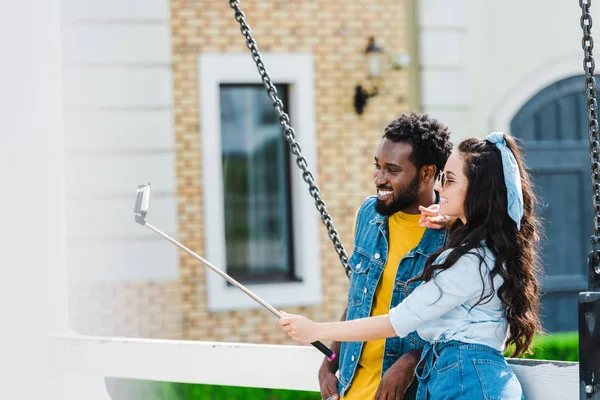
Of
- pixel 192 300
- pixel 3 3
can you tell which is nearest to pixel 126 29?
pixel 192 300

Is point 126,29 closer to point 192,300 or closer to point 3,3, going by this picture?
point 192,300

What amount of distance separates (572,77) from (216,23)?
3074 millimetres

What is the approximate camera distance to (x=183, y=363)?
121 inches

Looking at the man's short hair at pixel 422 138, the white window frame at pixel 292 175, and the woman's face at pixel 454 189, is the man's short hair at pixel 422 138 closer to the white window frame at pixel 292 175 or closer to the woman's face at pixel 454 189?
the woman's face at pixel 454 189

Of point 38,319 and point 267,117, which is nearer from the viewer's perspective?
point 38,319

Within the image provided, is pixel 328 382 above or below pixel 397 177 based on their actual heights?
below

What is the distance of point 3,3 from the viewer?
3135 millimetres

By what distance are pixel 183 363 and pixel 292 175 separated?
176 inches

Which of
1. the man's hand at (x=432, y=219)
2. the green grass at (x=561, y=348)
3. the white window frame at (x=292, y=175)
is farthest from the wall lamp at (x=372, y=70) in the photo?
the man's hand at (x=432, y=219)

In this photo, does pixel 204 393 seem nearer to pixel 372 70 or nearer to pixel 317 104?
pixel 317 104

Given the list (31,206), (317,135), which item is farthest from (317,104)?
(31,206)

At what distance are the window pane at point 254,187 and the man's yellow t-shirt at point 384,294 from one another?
16.6 ft

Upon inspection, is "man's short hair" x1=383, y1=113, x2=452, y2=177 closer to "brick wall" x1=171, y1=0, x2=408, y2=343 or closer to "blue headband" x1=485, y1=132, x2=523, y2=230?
"blue headband" x1=485, y1=132, x2=523, y2=230

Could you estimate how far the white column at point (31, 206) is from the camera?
10.2 ft
